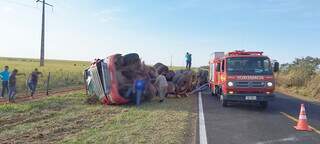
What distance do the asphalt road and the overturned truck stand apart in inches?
150

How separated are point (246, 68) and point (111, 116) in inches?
250

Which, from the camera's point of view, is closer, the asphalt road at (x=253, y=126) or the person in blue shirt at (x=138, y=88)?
the asphalt road at (x=253, y=126)

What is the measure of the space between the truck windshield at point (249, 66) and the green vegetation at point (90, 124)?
2.76 metres

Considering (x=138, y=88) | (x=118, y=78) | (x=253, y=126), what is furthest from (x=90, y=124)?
(x=118, y=78)

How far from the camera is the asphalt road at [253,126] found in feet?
37.8

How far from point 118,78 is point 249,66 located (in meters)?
5.95

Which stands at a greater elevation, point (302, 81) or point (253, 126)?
point (302, 81)

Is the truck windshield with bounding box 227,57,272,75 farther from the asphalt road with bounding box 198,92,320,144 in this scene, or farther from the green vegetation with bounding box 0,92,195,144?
the green vegetation with bounding box 0,92,195,144

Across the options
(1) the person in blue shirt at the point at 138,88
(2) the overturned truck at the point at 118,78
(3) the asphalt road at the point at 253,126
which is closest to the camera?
(3) the asphalt road at the point at 253,126

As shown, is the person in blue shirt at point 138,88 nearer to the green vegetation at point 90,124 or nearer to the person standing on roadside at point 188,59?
the green vegetation at point 90,124

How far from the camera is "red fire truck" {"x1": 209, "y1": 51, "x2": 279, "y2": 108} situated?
19.0 m

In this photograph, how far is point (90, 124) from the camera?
14.4 meters

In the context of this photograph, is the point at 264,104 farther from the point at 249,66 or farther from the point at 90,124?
the point at 90,124

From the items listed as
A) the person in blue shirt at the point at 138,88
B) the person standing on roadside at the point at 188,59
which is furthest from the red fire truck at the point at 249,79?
the person standing on roadside at the point at 188,59
